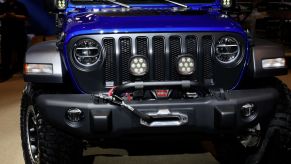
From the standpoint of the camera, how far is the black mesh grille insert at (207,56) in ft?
12.1

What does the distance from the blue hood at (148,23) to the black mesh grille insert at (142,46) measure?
0.07 meters

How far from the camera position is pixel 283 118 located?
389 cm

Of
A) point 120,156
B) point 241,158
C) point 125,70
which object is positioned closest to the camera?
point 125,70

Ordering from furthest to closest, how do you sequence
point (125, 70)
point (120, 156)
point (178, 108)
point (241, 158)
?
point (120, 156)
point (241, 158)
point (125, 70)
point (178, 108)

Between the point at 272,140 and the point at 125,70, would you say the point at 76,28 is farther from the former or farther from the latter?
the point at 272,140

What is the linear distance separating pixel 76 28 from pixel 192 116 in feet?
3.36

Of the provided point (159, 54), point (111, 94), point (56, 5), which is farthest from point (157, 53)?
point (56, 5)

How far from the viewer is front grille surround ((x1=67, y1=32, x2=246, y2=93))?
11.9 feet

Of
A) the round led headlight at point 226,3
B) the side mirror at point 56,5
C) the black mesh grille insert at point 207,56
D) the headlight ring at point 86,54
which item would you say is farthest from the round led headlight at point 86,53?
the round led headlight at point 226,3

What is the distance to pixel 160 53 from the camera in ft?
12.0

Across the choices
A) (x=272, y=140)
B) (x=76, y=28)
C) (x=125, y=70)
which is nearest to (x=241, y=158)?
(x=272, y=140)

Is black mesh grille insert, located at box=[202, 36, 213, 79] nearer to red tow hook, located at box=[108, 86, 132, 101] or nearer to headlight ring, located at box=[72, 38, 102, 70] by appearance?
red tow hook, located at box=[108, 86, 132, 101]

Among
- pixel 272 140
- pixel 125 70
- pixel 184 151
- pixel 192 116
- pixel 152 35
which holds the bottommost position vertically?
pixel 184 151

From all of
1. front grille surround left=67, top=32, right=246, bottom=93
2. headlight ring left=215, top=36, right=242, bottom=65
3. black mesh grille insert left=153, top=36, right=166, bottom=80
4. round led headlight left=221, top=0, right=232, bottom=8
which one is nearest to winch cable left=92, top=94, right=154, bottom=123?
front grille surround left=67, top=32, right=246, bottom=93
